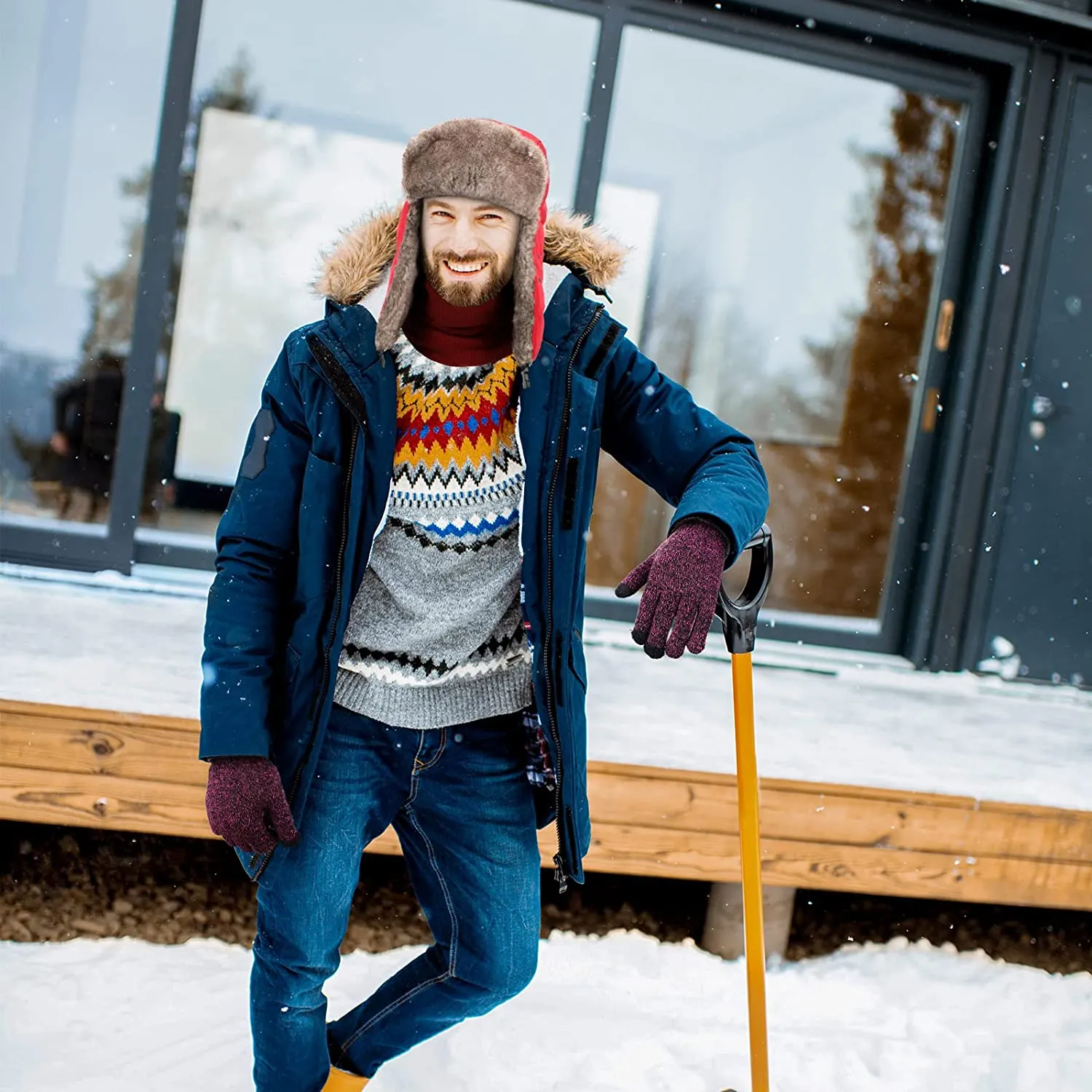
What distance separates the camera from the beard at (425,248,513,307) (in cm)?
170

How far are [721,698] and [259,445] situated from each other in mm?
2708

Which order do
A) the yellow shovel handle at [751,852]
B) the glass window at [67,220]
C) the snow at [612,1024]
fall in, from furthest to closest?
the glass window at [67,220], the snow at [612,1024], the yellow shovel handle at [751,852]

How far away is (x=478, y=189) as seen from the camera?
1667 millimetres

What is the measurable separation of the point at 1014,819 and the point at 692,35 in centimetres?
356

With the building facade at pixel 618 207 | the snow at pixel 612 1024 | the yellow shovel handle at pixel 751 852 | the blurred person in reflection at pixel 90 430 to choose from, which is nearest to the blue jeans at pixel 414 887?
the yellow shovel handle at pixel 751 852

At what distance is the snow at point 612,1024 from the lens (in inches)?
95.7

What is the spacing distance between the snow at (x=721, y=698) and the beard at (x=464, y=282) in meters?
1.55

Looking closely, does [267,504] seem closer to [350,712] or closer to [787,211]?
[350,712]

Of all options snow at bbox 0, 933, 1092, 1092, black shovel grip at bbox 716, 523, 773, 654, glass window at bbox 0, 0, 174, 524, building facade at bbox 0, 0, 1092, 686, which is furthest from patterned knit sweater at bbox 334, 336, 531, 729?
glass window at bbox 0, 0, 174, 524

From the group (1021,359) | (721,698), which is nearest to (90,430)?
(721,698)

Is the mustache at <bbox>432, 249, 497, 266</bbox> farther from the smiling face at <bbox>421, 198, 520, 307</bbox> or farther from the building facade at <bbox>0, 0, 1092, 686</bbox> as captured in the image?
the building facade at <bbox>0, 0, 1092, 686</bbox>

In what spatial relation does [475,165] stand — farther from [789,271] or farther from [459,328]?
[789,271]

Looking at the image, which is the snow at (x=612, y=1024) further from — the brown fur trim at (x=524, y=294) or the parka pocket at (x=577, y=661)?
the brown fur trim at (x=524, y=294)

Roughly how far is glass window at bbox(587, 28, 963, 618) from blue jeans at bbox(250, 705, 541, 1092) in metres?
4.01
